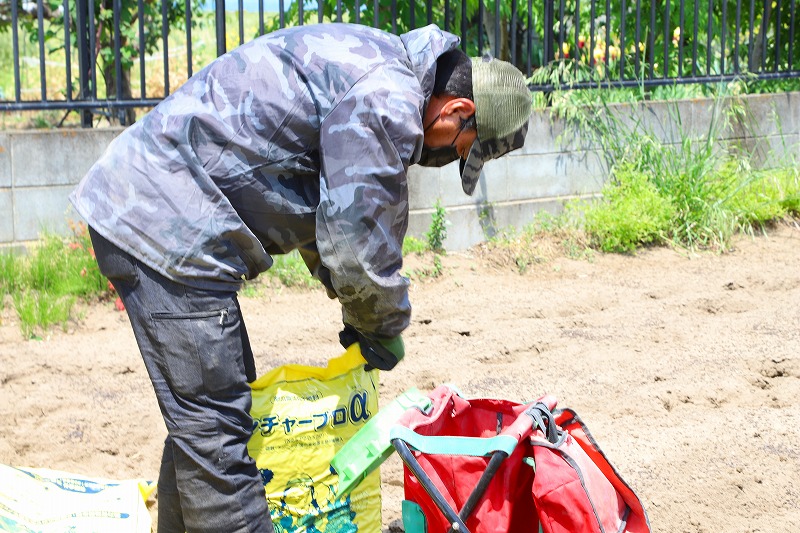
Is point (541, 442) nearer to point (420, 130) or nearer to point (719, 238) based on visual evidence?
point (420, 130)

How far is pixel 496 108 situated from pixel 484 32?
19.2 ft

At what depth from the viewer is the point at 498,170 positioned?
6391mm

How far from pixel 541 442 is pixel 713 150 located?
541 cm

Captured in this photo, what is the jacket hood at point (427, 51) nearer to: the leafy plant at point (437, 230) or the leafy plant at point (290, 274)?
the leafy plant at point (290, 274)

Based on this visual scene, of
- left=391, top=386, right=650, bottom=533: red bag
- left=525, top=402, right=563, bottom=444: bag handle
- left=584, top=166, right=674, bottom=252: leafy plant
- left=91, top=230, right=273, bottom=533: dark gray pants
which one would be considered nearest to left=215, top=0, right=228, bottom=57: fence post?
left=584, top=166, right=674, bottom=252: leafy plant

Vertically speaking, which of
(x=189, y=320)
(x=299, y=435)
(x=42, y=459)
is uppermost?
(x=189, y=320)

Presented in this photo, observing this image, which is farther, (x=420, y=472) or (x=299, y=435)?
(x=299, y=435)

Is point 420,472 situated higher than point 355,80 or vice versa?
point 355,80

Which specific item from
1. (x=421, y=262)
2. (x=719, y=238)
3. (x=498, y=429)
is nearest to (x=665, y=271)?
(x=719, y=238)

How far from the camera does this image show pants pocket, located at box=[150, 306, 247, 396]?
229 centimetres

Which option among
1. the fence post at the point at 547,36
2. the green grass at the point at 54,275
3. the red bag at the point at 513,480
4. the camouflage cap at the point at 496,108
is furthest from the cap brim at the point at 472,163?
Result: the fence post at the point at 547,36

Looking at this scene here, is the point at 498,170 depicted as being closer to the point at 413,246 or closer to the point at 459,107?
the point at 413,246

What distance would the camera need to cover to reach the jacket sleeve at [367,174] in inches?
84.7

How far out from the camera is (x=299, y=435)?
8.27 ft
